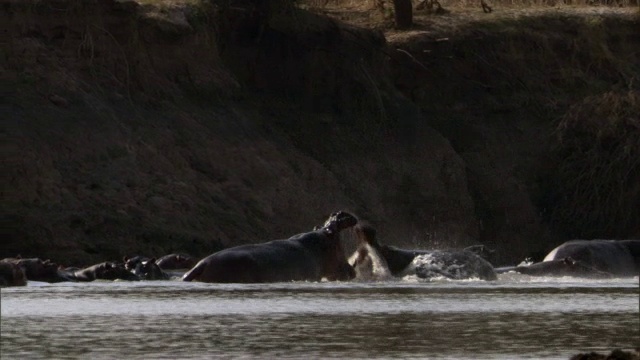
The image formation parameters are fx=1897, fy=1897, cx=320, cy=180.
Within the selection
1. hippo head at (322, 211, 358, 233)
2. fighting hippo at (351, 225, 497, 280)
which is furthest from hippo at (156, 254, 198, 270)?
fighting hippo at (351, 225, 497, 280)

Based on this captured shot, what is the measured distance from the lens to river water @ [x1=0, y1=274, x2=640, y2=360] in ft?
42.4

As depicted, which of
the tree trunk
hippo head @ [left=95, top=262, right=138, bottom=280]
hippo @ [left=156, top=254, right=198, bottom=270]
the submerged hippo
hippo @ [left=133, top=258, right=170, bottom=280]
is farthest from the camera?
the tree trunk

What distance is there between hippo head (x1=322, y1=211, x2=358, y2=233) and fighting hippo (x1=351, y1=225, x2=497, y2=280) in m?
0.25

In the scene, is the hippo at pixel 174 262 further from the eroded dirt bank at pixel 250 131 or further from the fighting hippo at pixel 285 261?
the fighting hippo at pixel 285 261

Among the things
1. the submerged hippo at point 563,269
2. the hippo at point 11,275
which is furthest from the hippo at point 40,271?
the submerged hippo at point 563,269

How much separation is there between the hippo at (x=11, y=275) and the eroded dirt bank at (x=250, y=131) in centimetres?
521

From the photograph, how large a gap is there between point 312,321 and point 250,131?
17551mm

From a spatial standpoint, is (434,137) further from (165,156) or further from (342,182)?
(165,156)

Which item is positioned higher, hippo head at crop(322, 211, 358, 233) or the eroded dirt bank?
the eroded dirt bank

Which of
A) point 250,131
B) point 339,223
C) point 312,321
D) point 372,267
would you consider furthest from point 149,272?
point 250,131

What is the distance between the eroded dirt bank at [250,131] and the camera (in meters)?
28.0

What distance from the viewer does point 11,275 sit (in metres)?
20.8

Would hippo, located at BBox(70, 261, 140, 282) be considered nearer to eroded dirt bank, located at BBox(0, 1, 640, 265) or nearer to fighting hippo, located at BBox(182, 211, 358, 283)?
fighting hippo, located at BBox(182, 211, 358, 283)

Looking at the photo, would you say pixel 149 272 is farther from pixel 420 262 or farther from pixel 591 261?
pixel 591 261
